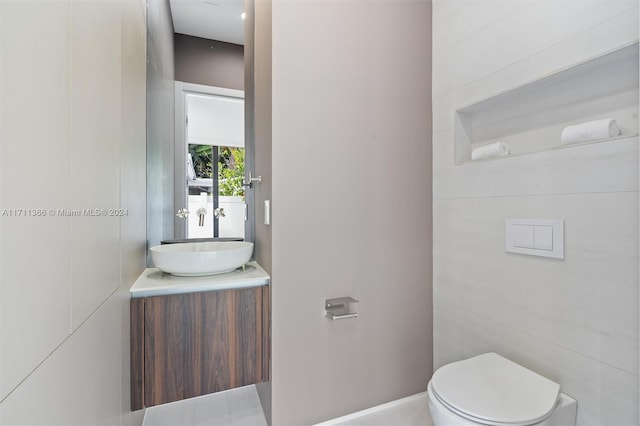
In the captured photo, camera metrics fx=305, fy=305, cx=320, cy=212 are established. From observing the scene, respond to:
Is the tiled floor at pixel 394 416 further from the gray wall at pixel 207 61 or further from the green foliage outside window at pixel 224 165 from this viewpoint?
the gray wall at pixel 207 61

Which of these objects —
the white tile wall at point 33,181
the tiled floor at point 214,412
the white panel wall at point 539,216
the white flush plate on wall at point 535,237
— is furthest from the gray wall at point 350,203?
the white tile wall at point 33,181

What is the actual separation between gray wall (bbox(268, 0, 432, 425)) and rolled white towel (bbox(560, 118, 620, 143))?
0.72 metres

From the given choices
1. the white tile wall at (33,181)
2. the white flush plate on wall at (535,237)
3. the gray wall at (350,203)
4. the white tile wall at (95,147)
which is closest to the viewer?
the white tile wall at (33,181)

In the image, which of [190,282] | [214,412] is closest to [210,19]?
[190,282]

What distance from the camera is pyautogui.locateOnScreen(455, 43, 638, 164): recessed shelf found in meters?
1.05

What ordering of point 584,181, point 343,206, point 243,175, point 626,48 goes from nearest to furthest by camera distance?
1. point 626,48
2. point 584,181
3. point 343,206
4. point 243,175

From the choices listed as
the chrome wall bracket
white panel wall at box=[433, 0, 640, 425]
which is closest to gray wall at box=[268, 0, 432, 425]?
the chrome wall bracket

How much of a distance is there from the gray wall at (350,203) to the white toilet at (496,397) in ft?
1.70

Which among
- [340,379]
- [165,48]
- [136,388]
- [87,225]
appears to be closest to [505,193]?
[340,379]

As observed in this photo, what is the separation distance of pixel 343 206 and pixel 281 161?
0.39 meters

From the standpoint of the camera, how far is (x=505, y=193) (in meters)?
1.39

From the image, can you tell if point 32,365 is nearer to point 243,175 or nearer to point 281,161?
point 281,161

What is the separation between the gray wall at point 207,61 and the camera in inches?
72.9

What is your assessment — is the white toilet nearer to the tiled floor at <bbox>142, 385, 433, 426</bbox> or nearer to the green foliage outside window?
the tiled floor at <bbox>142, 385, 433, 426</bbox>
